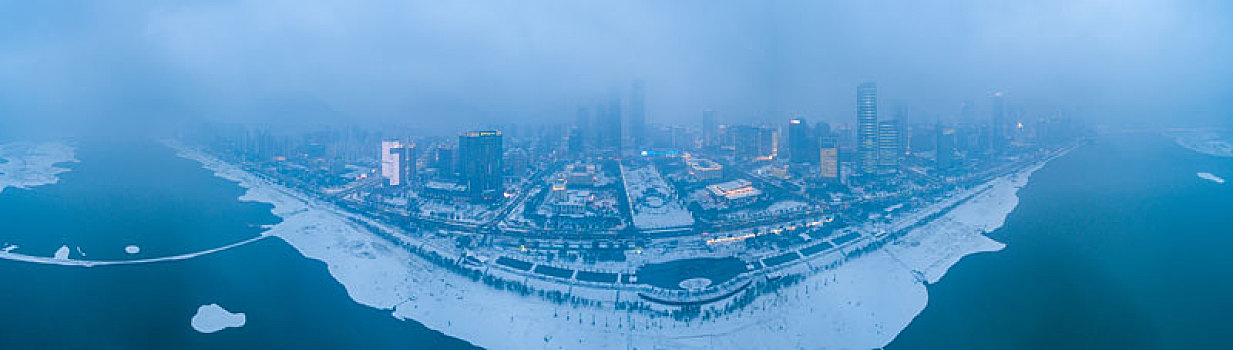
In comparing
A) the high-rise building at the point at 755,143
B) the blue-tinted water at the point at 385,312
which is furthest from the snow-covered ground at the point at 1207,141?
the high-rise building at the point at 755,143

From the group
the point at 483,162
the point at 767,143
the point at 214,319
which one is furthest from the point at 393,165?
the point at 767,143

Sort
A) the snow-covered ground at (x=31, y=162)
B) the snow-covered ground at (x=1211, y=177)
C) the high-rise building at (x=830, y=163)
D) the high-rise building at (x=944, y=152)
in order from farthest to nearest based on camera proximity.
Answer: the high-rise building at (x=944, y=152)
the high-rise building at (x=830, y=163)
the snow-covered ground at (x=31, y=162)
the snow-covered ground at (x=1211, y=177)

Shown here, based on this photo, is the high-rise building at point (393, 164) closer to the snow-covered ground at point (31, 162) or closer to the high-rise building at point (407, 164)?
the high-rise building at point (407, 164)

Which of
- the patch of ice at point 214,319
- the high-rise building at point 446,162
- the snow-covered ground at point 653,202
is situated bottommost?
the patch of ice at point 214,319

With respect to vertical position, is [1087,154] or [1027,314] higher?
[1087,154]

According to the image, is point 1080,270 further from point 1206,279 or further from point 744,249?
point 744,249

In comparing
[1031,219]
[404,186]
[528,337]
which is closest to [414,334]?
[528,337]

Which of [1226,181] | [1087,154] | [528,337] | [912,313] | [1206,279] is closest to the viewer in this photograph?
[528,337]
